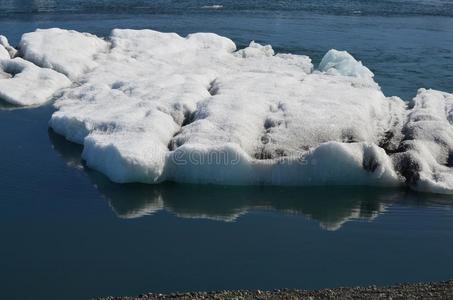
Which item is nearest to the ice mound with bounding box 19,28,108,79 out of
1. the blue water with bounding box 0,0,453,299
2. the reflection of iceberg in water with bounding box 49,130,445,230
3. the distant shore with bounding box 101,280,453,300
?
the blue water with bounding box 0,0,453,299

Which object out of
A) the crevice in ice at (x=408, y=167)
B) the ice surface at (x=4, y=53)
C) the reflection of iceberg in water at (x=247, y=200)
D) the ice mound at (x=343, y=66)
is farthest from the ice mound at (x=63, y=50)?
the crevice in ice at (x=408, y=167)

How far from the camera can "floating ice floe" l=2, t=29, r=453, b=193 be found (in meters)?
14.2

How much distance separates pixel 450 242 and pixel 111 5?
3098 centimetres

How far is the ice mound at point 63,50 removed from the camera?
2255cm

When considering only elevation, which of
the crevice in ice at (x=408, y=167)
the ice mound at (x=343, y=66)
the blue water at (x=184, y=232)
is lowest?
the blue water at (x=184, y=232)

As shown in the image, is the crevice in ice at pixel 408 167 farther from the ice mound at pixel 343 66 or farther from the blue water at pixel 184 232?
the ice mound at pixel 343 66

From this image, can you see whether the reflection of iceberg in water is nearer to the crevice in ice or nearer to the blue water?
the blue water

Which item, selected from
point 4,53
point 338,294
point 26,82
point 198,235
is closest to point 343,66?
point 26,82

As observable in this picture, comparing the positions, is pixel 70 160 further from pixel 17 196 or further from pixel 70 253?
pixel 70 253

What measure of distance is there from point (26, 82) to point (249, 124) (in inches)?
358

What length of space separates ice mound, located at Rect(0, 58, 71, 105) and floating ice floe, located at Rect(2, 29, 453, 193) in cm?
73

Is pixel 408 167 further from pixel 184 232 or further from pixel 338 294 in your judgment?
pixel 338 294

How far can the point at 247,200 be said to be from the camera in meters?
13.7

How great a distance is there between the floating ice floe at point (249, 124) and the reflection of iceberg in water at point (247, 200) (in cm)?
24
